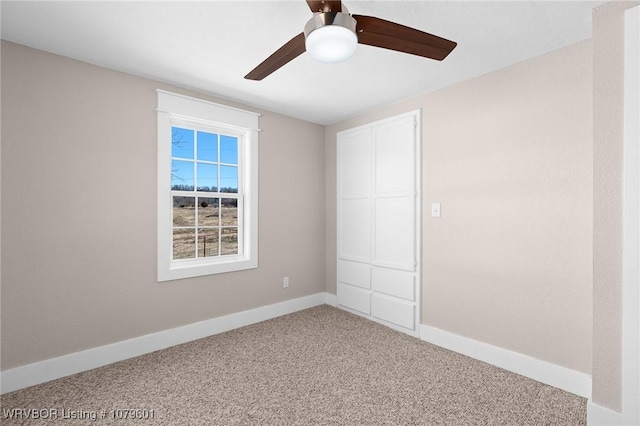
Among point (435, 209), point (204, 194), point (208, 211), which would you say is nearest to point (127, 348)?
point (208, 211)

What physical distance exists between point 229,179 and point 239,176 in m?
0.12

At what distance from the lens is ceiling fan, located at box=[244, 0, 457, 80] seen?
4.49 ft

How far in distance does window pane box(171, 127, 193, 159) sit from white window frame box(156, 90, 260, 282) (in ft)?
0.33

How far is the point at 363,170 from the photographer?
3.76 meters

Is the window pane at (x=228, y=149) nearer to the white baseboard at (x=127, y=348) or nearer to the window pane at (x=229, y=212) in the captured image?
the window pane at (x=229, y=212)

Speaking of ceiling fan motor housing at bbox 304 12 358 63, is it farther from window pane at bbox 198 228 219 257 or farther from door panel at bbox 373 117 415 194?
window pane at bbox 198 228 219 257

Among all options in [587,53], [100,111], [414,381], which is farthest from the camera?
[100,111]

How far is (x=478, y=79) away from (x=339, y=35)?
1897 millimetres

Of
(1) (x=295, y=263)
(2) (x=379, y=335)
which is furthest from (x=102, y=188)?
(2) (x=379, y=335)

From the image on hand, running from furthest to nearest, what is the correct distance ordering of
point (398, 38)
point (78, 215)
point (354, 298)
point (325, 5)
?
1. point (354, 298)
2. point (78, 215)
3. point (398, 38)
4. point (325, 5)

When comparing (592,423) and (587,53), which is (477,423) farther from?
(587,53)

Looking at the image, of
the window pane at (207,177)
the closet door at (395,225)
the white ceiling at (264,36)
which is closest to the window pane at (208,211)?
the window pane at (207,177)

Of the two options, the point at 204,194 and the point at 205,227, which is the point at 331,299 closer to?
the point at 205,227

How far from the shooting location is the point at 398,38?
1.55 meters
